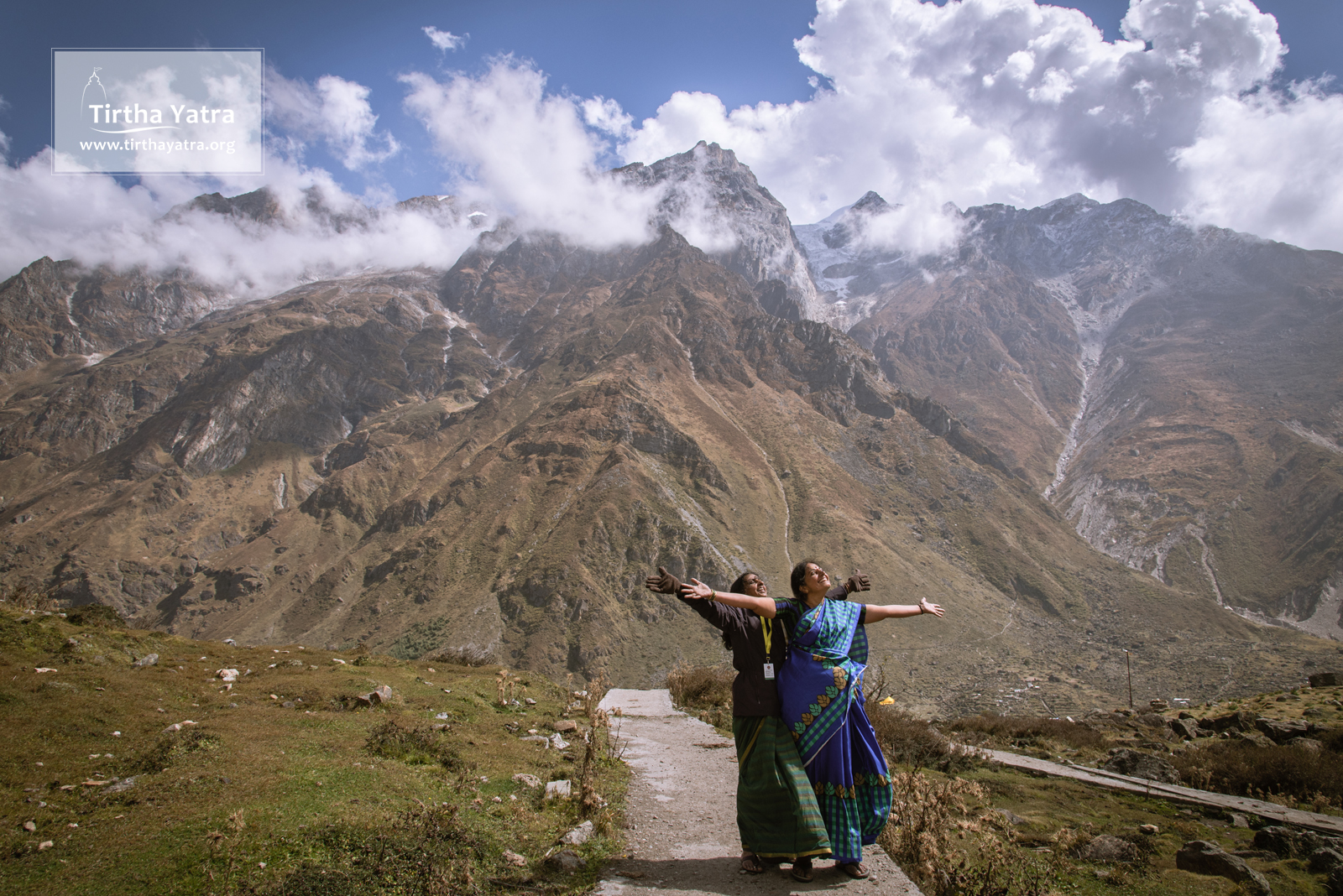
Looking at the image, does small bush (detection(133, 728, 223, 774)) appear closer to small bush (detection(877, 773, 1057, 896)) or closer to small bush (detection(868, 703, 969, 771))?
small bush (detection(877, 773, 1057, 896))

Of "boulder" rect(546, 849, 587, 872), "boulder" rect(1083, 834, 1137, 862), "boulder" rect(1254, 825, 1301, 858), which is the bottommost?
"boulder" rect(1254, 825, 1301, 858)

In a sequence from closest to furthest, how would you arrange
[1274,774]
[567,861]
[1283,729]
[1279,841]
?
[567,861], [1279,841], [1274,774], [1283,729]

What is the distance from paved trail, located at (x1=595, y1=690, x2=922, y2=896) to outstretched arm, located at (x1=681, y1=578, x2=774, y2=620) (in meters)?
2.14

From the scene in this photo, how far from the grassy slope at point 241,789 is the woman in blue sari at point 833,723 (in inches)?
85.8

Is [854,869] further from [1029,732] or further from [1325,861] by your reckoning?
[1029,732]

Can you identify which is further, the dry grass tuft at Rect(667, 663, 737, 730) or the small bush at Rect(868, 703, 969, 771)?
the dry grass tuft at Rect(667, 663, 737, 730)

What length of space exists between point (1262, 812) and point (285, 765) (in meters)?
15.6

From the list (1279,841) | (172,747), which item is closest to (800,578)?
(172,747)

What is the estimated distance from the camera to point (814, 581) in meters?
5.77

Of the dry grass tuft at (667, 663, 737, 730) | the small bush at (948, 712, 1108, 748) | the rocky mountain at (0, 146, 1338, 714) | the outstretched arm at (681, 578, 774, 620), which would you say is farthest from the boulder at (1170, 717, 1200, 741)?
the rocky mountain at (0, 146, 1338, 714)

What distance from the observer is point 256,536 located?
134 m

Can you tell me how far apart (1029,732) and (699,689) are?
11833 millimetres

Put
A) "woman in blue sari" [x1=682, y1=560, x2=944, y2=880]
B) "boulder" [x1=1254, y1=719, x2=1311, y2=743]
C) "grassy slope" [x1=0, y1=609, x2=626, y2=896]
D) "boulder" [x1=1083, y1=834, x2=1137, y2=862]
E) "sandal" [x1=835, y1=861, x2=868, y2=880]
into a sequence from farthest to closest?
"boulder" [x1=1254, y1=719, x2=1311, y2=743]
"boulder" [x1=1083, y1=834, x2=1137, y2=862]
"woman in blue sari" [x1=682, y1=560, x2=944, y2=880]
"sandal" [x1=835, y1=861, x2=868, y2=880]
"grassy slope" [x1=0, y1=609, x2=626, y2=896]

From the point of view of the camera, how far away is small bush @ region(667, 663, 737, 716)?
16656mm
